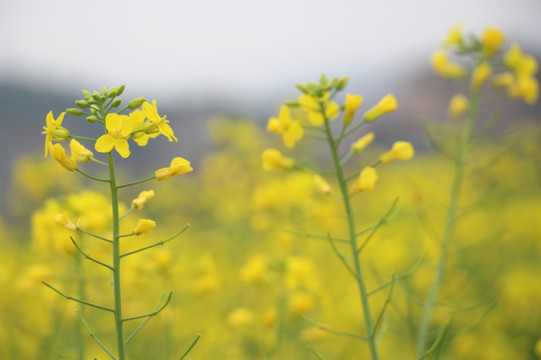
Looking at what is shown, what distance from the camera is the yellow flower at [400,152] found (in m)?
1.85

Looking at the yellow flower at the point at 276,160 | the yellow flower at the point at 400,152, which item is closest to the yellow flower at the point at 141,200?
the yellow flower at the point at 276,160

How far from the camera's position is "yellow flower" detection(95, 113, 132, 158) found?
1.31 m

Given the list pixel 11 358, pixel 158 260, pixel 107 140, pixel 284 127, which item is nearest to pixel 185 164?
pixel 107 140

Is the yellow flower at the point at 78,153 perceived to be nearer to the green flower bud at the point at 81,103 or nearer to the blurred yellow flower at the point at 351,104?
the green flower bud at the point at 81,103

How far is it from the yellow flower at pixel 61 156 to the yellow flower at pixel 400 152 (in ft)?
3.93

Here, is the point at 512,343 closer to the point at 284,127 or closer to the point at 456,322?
the point at 456,322

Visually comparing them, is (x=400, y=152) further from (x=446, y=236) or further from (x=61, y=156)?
(x=61, y=156)

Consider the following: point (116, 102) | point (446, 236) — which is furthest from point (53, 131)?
point (446, 236)

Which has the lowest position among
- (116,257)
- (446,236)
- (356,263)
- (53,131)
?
(446,236)

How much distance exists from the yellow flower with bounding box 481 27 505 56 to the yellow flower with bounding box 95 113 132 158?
227cm

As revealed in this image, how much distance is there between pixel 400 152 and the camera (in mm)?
1871

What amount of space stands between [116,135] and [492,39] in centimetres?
234

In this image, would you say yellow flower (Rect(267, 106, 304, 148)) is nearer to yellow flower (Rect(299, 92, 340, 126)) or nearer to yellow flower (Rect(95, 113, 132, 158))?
yellow flower (Rect(299, 92, 340, 126))

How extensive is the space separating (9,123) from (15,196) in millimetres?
1200
